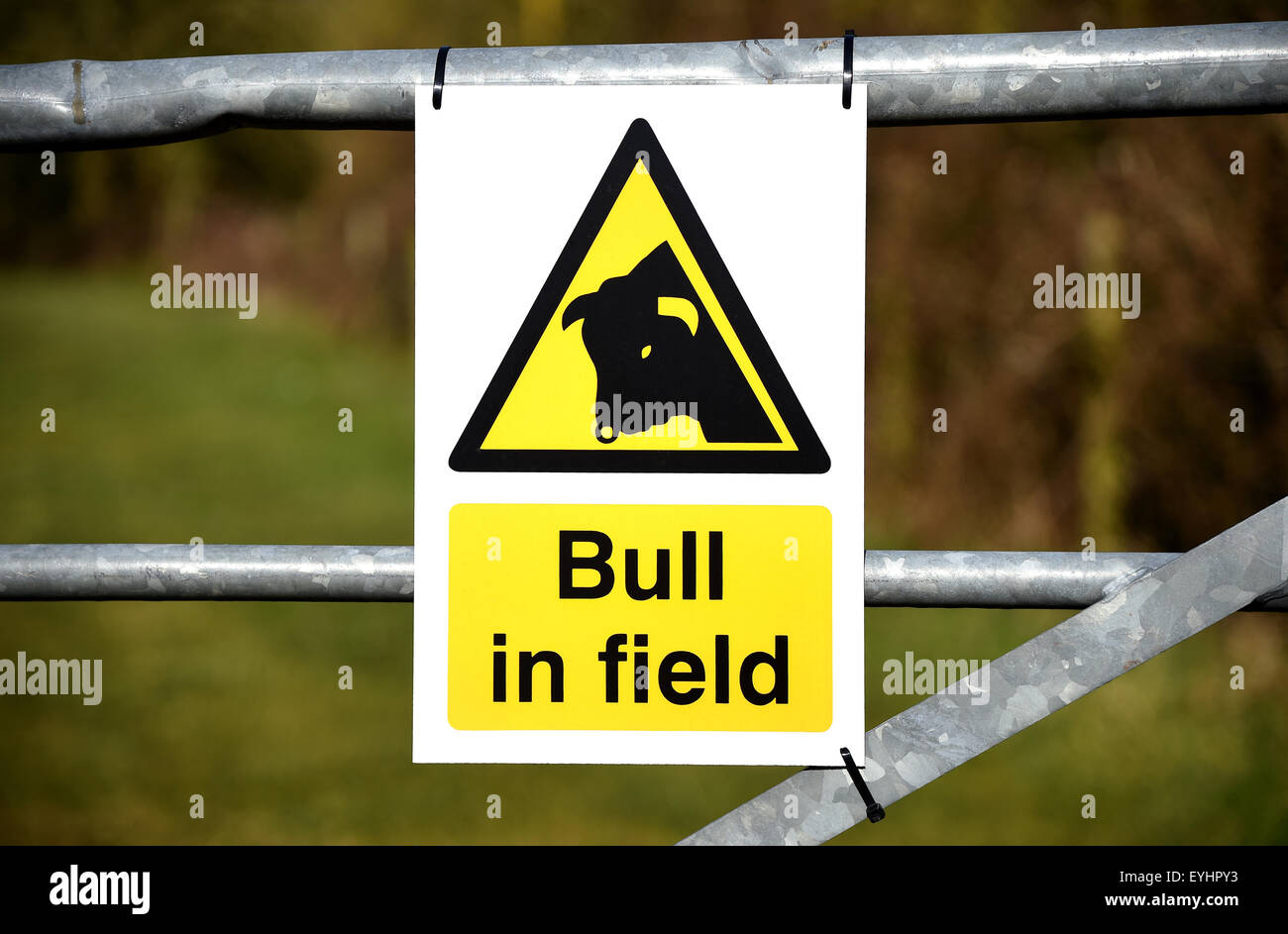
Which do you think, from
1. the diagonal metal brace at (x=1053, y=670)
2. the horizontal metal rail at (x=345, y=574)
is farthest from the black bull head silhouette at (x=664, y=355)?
the diagonal metal brace at (x=1053, y=670)

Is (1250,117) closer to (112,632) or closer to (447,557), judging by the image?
(447,557)

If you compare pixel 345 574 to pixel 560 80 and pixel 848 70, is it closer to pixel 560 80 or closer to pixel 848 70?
pixel 560 80

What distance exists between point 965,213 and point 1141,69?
3.31 m

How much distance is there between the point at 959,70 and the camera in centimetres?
104

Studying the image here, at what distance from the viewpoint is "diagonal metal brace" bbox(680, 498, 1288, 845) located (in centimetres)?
A: 104

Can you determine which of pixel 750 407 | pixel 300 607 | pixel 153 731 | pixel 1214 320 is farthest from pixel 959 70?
pixel 300 607

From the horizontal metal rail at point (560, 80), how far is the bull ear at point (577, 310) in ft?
0.78

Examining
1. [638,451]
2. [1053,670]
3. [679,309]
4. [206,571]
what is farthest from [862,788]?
[206,571]

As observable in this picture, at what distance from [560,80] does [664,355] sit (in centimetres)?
32

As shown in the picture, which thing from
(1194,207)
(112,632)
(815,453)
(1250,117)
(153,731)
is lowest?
(153,731)

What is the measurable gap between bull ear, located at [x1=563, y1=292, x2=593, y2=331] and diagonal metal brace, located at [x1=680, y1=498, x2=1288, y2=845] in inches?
21.6

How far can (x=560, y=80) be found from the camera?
3.61 ft

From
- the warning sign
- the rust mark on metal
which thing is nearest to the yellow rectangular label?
the warning sign

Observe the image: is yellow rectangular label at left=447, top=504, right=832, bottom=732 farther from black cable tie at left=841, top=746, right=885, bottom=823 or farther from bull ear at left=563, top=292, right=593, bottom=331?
bull ear at left=563, top=292, right=593, bottom=331
